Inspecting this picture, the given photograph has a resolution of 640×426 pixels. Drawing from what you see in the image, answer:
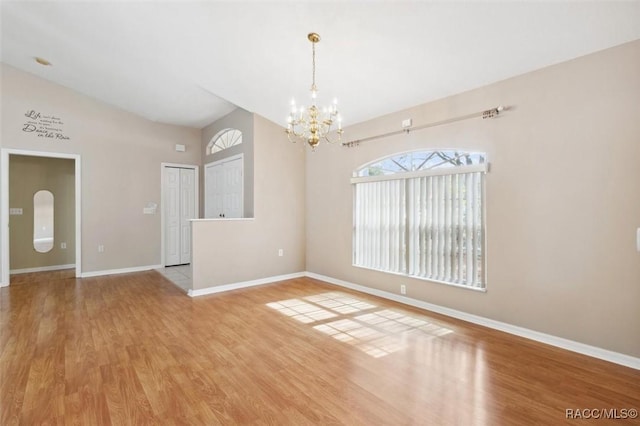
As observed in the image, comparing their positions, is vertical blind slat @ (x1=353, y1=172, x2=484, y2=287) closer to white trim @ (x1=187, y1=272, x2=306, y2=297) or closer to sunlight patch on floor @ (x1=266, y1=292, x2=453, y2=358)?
sunlight patch on floor @ (x1=266, y1=292, x2=453, y2=358)

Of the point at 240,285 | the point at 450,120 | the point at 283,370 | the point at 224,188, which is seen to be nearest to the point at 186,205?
the point at 224,188

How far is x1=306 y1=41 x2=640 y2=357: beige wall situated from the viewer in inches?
100.0

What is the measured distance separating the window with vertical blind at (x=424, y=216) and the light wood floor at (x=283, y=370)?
24.8 inches

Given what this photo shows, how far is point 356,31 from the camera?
3057 mm

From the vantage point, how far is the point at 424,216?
3.96 metres

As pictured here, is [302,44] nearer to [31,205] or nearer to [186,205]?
[186,205]

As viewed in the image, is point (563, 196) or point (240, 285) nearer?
point (563, 196)

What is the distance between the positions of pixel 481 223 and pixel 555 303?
39.8 inches

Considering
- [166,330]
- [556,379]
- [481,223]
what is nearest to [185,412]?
[166,330]

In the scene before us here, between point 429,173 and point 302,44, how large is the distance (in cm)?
217

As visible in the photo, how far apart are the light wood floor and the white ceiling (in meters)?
2.78

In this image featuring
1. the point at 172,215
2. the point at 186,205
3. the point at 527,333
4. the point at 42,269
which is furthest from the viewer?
the point at 186,205

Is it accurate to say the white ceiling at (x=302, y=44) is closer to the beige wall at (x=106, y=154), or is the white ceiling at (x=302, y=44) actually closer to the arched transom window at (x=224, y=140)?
the beige wall at (x=106, y=154)

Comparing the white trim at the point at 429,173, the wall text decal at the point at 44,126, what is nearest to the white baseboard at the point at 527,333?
the white trim at the point at 429,173
